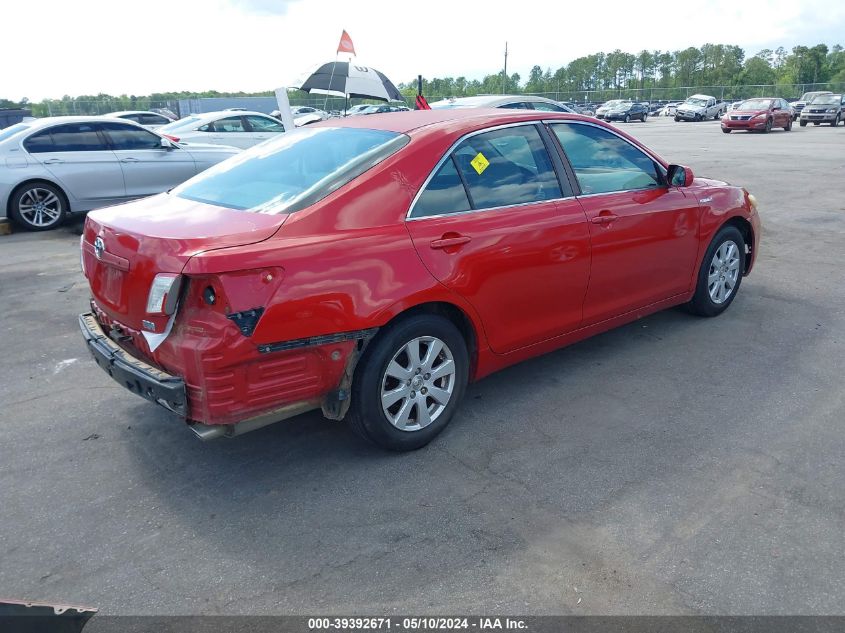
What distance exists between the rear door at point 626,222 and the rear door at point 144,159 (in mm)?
7975

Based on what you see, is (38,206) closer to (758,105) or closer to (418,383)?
(418,383)

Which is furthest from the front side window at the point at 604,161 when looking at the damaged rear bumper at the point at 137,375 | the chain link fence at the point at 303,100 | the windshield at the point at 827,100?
the windshield at the point at 827,100

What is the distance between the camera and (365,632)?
8.31 feet

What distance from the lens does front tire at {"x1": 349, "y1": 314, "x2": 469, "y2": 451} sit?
3.45m

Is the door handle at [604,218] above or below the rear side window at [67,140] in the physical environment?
below

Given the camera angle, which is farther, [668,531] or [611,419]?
[611,419]

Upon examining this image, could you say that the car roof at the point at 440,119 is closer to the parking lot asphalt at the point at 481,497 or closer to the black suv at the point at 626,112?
the parking lot asphalt at the point at 481,497

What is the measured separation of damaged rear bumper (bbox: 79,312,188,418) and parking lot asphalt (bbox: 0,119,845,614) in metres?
0.52

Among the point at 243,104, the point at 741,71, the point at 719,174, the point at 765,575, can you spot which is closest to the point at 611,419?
the point at 765,575

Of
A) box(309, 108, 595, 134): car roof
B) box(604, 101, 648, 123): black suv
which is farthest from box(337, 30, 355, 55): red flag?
box(604, 101, 648, 123): black suv

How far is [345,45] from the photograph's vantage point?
423 inches

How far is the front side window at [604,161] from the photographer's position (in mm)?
4480

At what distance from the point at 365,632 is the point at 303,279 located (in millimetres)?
1488

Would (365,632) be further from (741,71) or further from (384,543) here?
(741,71)
